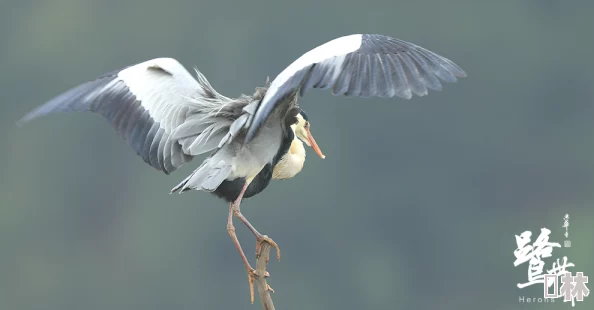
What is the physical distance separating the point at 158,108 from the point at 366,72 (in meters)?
1.23

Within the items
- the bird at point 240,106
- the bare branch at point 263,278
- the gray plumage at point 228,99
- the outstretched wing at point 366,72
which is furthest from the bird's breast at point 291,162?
the outstretched wing at point 366,72

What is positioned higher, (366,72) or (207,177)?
(366,72)

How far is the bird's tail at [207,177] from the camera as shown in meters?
6.86

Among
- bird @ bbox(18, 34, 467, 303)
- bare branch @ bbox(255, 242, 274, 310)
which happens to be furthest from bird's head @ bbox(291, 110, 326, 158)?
bare branch @ bbox(255, 242, 274, 310)

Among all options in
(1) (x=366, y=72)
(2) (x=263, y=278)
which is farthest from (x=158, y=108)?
(1) (x=366, y=72)

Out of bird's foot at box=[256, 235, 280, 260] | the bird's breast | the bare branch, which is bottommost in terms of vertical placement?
the bare branch

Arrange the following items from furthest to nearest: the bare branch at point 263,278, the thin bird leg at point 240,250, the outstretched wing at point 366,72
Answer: the thin bird leg at point 240,250 < the bare branch at point 263,278 < the outstretched wing at point 366,72

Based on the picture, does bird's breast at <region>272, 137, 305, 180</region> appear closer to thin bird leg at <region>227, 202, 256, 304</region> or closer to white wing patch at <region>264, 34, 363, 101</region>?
thin bird leg at <region>227, 202, 256, 304</region>

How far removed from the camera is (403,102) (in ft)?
80.9

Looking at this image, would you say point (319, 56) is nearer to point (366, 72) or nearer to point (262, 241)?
point (366, 72)

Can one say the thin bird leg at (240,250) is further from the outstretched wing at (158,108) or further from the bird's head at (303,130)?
the bird's head at (303,130)

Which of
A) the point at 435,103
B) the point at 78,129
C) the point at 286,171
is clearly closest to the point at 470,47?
the point at 435,103

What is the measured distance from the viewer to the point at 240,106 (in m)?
7.00

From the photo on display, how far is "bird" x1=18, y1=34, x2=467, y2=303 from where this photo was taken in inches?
256
